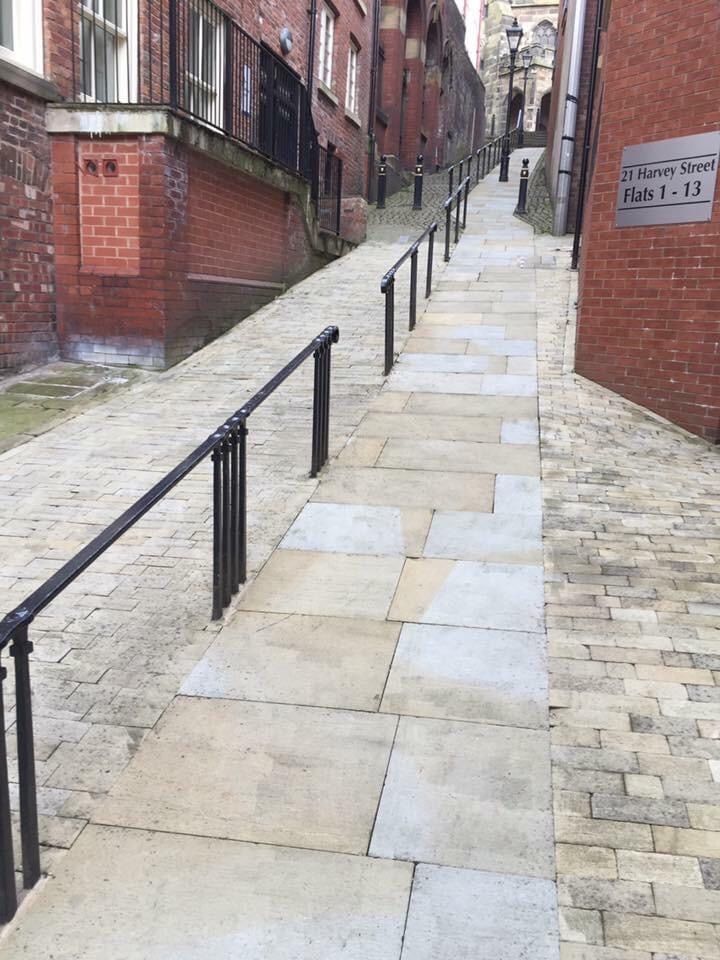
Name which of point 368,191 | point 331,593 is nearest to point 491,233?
point 368,191

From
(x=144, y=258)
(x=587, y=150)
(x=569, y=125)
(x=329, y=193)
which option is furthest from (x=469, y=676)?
(x=329, y=193)

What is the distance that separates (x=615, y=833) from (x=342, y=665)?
1.36 meters

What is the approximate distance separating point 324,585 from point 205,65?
28.2 ft

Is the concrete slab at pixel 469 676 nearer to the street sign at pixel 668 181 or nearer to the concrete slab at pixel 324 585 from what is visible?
the concrete slab at pixel 324 585

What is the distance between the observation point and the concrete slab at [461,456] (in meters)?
6.21

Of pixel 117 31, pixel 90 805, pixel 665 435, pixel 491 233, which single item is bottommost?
pixel 90 805

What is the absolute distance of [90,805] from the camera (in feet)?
8.95

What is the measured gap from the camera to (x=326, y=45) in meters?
17.7

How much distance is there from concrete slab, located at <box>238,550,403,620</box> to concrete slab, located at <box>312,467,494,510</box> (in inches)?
35.5

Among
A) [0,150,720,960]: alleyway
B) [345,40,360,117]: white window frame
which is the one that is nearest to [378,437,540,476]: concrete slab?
[0,150,720,960]: alleyway

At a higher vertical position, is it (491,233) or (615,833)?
(491,233)

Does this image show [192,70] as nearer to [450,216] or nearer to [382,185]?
[450,216]

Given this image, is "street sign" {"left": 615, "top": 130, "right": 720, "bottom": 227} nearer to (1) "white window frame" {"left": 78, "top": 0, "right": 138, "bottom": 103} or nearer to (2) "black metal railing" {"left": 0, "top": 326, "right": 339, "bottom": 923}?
(2) "black metal railing" {"left": 0, "top": 326, "right": 339, "bottom": 923}

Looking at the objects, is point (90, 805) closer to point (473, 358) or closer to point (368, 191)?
point (473, 358)
